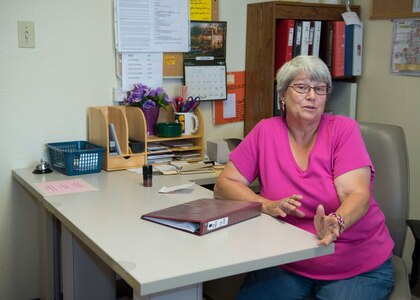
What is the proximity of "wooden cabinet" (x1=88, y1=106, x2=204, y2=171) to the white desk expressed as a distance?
38 centimetres

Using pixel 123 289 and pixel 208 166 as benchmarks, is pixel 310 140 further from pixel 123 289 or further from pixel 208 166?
pixel 123 289

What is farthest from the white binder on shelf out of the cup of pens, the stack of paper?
the stack of paper

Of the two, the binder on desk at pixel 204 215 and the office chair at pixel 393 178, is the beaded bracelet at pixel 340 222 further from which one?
the office chair at pixel 393 178

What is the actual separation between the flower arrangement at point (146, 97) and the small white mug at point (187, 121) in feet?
0.31

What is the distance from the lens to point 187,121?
8.78ft

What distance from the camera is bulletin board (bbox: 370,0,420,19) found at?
2762 millimetres

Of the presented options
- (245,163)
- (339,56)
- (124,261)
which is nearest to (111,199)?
(245,163)

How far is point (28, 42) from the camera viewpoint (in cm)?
237

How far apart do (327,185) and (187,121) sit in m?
1.06

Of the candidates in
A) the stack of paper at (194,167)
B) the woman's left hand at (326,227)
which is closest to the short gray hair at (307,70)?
the woman's left hand at (326,227)

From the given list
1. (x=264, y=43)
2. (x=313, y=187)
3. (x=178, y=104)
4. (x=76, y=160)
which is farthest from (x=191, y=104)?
(x=313, y=187)

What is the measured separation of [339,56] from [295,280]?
63.8 inches

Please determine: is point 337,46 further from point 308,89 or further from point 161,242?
point 161,242

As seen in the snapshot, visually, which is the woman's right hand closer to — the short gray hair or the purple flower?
the short gray hair
